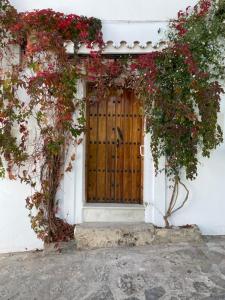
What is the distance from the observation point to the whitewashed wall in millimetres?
6953

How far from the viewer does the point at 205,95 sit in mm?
5949

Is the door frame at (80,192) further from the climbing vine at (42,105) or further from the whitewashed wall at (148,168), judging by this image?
the climbing vine at (42,105)

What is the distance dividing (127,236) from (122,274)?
1.15 meters

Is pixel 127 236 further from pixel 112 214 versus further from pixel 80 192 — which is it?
pixel 80 192

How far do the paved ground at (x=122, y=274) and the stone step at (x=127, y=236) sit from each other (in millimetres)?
197

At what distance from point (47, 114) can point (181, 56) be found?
8.25 ft

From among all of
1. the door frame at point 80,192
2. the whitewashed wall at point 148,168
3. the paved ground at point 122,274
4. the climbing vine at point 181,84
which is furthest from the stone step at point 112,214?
the paved ground at point 122,274

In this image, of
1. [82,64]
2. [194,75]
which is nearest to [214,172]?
[194,75]

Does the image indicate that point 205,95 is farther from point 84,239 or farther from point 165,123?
point 84,239

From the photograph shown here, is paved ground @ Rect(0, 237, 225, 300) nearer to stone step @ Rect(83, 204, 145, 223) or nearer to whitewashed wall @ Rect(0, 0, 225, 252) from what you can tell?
whitewashed wall @ Rect(0, 0, 225, 252)

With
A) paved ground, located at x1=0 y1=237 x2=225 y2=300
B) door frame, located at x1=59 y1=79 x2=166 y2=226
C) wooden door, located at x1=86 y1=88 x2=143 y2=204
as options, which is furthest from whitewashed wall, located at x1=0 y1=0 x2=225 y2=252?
paved ground, located at x1=0 y1=237 x2=225 y2=300

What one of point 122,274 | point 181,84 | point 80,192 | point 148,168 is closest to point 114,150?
point 148,168

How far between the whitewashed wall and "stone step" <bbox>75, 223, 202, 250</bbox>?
435 mm

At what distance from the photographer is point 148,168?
22.9 ft
